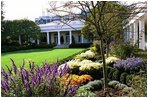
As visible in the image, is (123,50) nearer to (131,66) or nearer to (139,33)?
(139,33)

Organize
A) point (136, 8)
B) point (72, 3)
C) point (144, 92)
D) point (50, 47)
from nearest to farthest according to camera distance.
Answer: point (144, 92) < point (72, 3) < point (136, 8) < point (50, 47)

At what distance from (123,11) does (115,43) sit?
6.10m

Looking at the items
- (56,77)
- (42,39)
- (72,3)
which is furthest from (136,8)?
(42,39)

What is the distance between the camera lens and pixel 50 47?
21172 mm

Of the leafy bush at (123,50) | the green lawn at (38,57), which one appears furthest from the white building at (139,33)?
the green lawn at (38,57)

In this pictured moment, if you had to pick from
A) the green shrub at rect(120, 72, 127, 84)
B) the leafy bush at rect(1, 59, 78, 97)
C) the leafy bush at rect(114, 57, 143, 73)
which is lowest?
the green shrub at rect(120, 72, 127, 84)

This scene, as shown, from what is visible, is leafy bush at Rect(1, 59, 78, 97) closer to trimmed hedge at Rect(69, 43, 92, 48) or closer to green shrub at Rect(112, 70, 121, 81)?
green shrub at Rect(112, 70, 121, 81)

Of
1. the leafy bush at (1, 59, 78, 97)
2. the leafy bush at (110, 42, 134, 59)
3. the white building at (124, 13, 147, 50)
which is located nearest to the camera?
the leafy bush at (1, 59, 78, 97)

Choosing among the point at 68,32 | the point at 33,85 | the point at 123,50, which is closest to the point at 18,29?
the point at 68,32

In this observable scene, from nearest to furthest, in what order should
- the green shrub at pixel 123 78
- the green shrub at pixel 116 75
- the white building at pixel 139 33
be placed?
the green shrub at pixel 123 78 < the green shrub at pixel 116 75 < the white building at pixel 139 33

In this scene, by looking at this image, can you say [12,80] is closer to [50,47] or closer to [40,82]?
[40,82]

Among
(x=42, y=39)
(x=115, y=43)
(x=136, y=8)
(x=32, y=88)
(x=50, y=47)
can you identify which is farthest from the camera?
(x=42, y=39)

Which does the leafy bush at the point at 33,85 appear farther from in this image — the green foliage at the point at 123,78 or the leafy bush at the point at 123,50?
the leafy bush at the point at 123,50

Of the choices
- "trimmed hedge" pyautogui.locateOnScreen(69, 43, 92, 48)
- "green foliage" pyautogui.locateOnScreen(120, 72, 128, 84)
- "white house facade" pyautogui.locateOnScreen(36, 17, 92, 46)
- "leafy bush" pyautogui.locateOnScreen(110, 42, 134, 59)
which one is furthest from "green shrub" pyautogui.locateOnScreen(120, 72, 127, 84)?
"trimmed hedge" pyautogui.locateOnScreen(69, 43, 92, 48)
